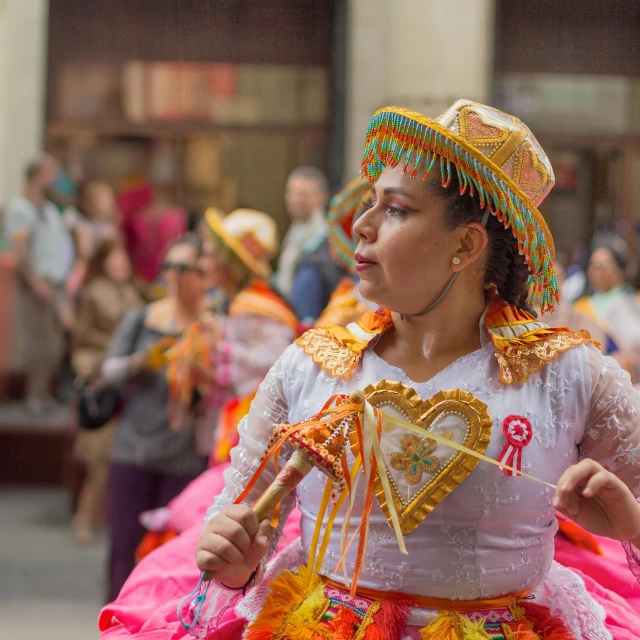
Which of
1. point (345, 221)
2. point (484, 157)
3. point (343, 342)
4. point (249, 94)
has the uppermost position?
point (249, 94)

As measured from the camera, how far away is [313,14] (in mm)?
8828

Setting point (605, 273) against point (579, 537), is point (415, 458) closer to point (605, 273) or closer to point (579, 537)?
point (579, 537)

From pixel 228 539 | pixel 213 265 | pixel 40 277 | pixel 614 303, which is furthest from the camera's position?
pixel 40 277

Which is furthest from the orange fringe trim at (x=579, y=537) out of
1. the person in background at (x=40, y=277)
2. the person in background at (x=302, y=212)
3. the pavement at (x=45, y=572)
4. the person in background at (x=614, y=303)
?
the person in background at (x=40, y=277)

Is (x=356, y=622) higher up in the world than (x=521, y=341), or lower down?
lower down

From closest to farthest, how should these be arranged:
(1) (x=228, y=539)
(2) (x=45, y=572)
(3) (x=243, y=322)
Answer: (1) (x=228, y=539) → (3) (x=243, y=322) → (2) (x=45, y=572)

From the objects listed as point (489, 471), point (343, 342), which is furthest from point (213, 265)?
point (489, 471)

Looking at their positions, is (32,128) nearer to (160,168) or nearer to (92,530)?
(160,168)

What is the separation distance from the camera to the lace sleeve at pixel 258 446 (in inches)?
77.5

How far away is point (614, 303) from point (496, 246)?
15.6ft

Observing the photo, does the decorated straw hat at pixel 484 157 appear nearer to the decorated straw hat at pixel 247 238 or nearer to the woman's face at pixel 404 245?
the woman's face at pixel 404 245

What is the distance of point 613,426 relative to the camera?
190cm

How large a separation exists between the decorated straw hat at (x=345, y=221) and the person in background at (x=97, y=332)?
3016 mm

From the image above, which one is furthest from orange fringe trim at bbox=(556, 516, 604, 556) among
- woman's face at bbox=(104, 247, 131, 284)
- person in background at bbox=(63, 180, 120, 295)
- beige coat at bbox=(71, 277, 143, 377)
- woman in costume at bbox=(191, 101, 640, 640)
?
person in background at bbox=(63, 180, 120, 295)
